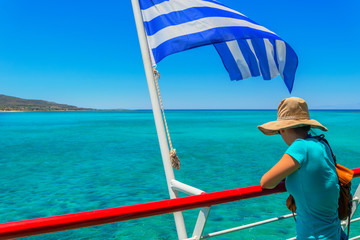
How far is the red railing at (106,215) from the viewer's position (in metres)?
1.27

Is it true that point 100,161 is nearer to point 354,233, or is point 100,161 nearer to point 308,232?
point 354,233

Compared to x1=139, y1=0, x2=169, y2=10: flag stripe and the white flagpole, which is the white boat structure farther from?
x1=139, y1=0, x2=169, y2=10: flag stripe

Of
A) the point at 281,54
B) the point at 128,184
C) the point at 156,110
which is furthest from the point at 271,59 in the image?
the point at 128,184

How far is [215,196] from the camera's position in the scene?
1716 mm

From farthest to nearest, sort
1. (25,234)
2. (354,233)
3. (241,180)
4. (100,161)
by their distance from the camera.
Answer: (100,161) → (241,180) → (354,233) → (25,234)

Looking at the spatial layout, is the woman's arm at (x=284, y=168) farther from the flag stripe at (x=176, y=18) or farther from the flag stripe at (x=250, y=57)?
the flag stripe at (x=250, y=57)

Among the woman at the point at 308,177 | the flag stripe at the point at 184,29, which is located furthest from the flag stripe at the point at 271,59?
the woman at the point at 308,177

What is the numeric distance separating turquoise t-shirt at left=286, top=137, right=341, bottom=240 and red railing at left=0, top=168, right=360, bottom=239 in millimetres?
295

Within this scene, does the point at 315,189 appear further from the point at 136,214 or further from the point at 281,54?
the point at 281,54

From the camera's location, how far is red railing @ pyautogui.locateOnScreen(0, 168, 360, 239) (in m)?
1.27

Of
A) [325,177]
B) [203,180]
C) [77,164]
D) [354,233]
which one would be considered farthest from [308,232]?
[77,164]

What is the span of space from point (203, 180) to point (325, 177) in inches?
477

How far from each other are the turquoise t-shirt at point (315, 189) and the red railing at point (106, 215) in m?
0.30

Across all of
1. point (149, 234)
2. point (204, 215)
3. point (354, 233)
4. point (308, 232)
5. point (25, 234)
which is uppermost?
point (25, 234)
